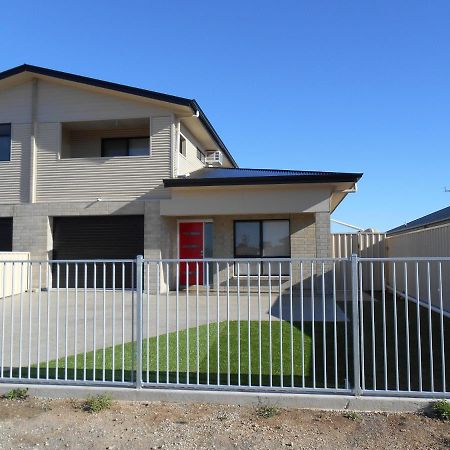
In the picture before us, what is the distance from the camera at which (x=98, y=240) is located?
50.6 ft

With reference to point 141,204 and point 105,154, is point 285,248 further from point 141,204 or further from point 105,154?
point 105,154

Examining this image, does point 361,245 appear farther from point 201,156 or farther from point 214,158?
point 201,156

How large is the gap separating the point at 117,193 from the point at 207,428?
1183cm

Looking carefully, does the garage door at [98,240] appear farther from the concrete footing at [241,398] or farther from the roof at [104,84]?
the concrete footing at [241,398]

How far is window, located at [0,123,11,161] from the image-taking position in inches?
633

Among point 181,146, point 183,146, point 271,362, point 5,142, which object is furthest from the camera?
point 183,146

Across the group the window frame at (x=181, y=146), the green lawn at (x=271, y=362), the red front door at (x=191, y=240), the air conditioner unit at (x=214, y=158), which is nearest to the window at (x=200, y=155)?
the air conditioner unit at (x=214, y=158)

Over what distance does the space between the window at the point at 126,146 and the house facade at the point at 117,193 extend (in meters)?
0.63

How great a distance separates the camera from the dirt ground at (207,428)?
4070mm

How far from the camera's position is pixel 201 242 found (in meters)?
15.8

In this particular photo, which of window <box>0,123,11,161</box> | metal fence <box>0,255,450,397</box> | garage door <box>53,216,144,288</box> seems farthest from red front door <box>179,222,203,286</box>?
window <box>0,123,11,161</box>

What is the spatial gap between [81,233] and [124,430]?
12007 millimetres

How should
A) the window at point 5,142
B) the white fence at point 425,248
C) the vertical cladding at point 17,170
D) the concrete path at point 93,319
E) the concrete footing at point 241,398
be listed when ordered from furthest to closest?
the window at point 5,142, the vertical cladding at point 17,170, the white fence at point 425,248, the concrete path at point 93,319, the concrete footing at point 241,398

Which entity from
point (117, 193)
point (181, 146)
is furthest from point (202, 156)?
point (117, 193)
